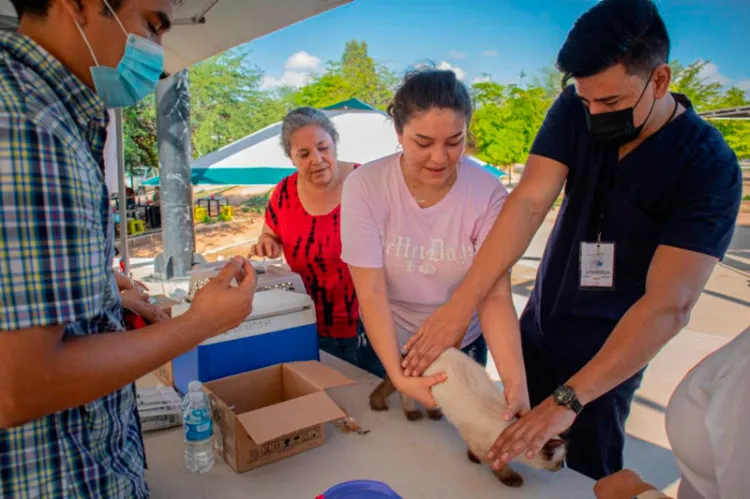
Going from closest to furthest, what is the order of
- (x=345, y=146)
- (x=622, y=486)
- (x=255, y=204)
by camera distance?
1. (x=622, y=486)
2. (x=345, y=146)
3. (x=255, y=204)

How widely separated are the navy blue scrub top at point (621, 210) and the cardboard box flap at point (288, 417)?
0.93m

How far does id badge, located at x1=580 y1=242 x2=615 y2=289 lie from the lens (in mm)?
1690

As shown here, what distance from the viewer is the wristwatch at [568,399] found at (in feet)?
4.39

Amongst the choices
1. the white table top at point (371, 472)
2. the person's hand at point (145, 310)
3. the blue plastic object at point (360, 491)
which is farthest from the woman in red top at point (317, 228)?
the blue plastic object at point (360, 491)

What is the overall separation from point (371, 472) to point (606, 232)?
1.10m

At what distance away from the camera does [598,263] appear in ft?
5.56

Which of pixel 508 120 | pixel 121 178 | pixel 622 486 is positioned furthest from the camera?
pixel 508 120

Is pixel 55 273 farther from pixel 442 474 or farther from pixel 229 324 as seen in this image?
pixel 442 474

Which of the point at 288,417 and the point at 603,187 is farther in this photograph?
the point at 603,187

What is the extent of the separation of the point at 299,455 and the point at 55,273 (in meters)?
0.94

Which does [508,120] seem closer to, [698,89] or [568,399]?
[698,89]

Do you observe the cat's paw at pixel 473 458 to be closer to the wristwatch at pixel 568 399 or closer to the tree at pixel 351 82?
the wristwatch at pixel 568 399

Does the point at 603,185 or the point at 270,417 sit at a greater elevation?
the point at 603,185

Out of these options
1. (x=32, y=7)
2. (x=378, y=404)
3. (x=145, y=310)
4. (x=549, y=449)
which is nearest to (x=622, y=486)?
(x=549, y=449)
